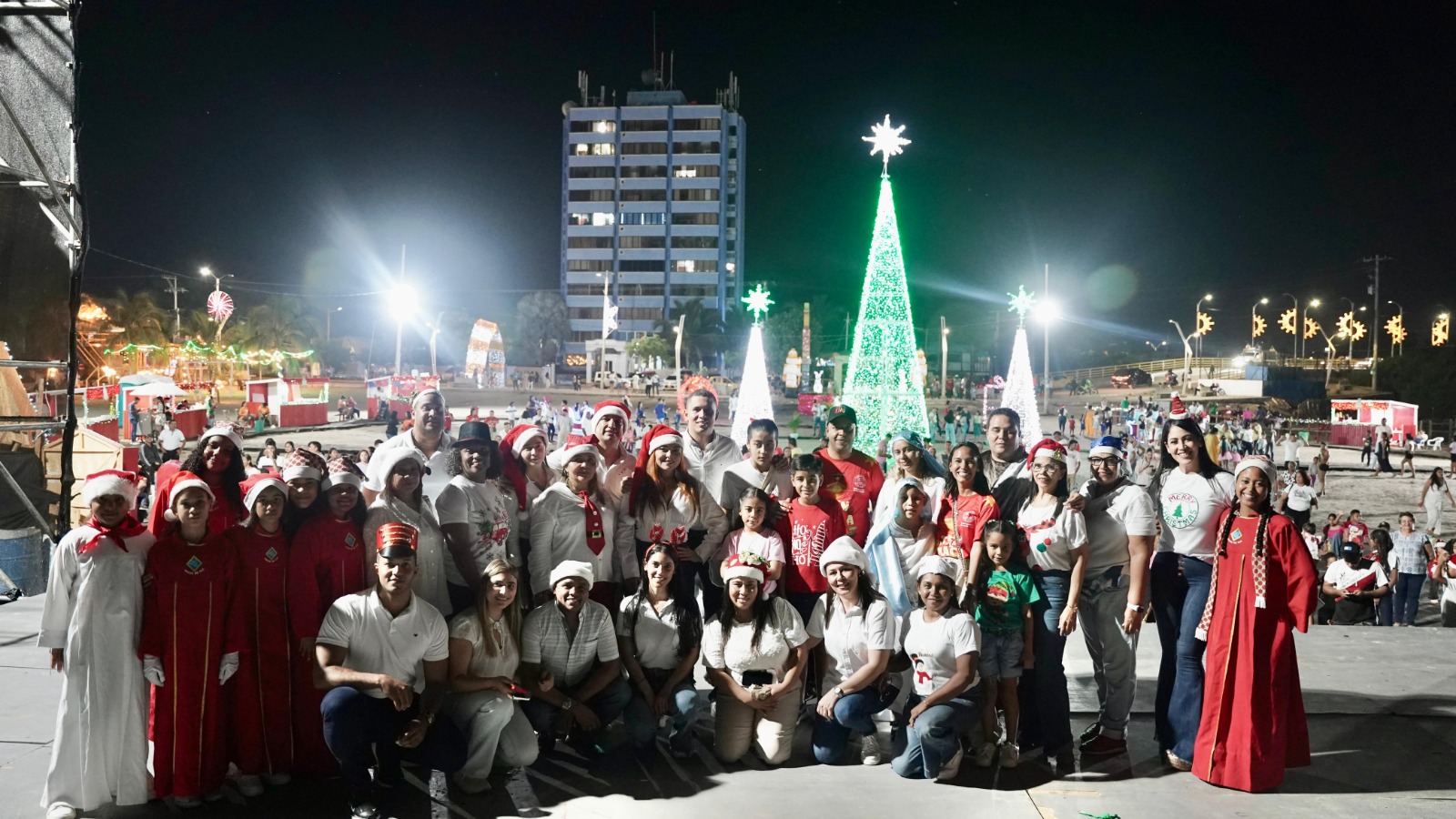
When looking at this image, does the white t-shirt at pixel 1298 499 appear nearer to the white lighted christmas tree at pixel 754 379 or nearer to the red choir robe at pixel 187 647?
the red choir robe at pixel 187 647

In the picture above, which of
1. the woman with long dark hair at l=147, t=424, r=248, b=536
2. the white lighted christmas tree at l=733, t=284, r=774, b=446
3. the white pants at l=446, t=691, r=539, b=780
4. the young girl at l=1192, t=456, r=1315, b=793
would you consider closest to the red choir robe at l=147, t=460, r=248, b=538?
the woman with long dark hair at l=147, t=424, r=248, b=536

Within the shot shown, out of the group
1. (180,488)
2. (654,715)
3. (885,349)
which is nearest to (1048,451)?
(654,715)

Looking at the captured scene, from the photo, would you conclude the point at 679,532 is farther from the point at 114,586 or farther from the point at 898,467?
the point at 114,586

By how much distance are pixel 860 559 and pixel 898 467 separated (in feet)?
3.29

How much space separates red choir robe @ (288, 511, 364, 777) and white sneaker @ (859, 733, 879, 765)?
2.47 m

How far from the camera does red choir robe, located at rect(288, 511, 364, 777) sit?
430 cm

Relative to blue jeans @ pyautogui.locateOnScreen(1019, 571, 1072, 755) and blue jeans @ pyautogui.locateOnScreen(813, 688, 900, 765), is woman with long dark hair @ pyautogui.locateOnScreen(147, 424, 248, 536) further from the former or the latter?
blue jeans @ pyautogui.locateOnScreen(1019, 571, 1072, 755)

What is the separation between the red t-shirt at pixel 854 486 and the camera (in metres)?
5.52

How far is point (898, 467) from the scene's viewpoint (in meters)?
5.54

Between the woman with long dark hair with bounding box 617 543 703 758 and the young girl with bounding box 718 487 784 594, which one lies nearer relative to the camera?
the woman with long dark hair with bounding box 617 543 703 758

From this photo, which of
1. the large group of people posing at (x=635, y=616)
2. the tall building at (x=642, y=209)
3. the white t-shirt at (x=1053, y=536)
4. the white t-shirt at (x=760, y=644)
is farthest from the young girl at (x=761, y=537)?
the tall building at (x=642, y=209)

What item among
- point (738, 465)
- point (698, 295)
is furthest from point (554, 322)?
point (738, 465)

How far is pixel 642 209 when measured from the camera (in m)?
89.2

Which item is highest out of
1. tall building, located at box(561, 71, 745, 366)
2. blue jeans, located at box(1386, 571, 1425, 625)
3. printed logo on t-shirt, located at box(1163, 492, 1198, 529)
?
tall building, located at box(561, 71, 745, 366)
